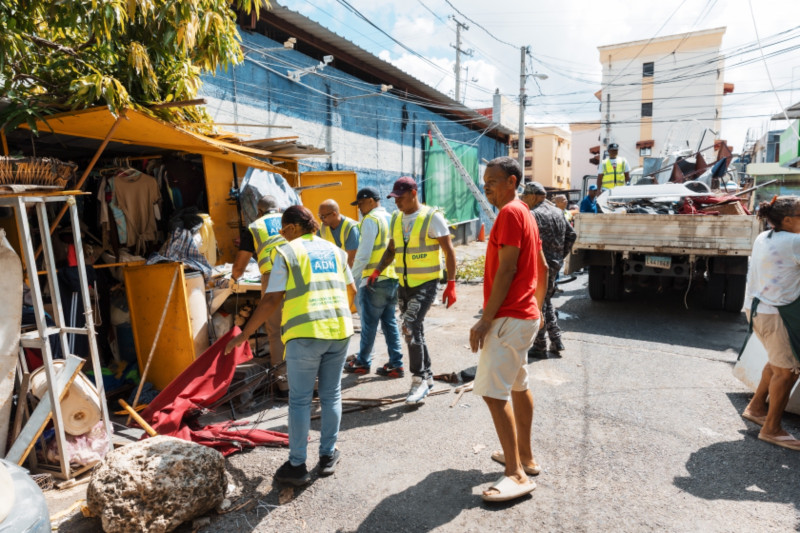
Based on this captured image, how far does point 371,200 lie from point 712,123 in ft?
152

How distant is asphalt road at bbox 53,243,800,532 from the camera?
9.36 feet

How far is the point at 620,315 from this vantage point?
7680 millimetres

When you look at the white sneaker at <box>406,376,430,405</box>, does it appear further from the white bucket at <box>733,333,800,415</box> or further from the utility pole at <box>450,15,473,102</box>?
the utility pole at <box>450,15,473,102</box>

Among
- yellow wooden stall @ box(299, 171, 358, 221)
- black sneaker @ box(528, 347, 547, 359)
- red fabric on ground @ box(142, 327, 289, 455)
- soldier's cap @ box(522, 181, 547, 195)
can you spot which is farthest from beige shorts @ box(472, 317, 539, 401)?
yellow wooden stall @ box(299, 171, 358, 221)

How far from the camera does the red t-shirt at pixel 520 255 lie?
2.85m

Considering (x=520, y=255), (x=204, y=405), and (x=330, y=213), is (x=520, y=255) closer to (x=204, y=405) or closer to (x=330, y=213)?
(x=204, y=405)

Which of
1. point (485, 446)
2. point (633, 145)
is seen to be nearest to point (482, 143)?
point (485, 446)

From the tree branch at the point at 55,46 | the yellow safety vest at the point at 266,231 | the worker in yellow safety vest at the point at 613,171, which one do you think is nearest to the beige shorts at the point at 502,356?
the yellow safety vest at the point at 266,231

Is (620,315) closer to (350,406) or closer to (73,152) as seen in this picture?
(350,406)

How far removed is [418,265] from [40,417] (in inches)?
112

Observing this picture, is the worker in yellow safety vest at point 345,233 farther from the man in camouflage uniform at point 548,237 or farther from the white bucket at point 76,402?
the white bucket at point 76,402

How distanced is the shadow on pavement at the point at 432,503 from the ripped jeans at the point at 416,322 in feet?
4.12

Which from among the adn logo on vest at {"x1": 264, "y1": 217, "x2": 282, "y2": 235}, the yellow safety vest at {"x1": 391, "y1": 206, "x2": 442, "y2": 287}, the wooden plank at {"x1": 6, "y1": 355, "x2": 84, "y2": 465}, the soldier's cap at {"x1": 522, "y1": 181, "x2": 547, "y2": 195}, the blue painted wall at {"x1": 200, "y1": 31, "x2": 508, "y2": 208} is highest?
the blue painted wall at {"x1": 200, "y1": 31, "x2": 508, "y2": 208}

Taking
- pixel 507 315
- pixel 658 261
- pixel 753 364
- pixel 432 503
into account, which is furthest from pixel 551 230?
pixel 432 503
